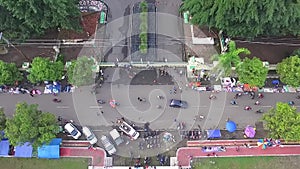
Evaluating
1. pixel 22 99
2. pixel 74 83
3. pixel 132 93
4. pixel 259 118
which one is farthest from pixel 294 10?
pixel 22 99

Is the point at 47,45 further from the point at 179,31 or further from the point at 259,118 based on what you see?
the point at 259,118

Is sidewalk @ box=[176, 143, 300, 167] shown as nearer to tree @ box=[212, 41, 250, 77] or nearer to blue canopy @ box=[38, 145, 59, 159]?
tree @ box=[212, 41, 250, 77]

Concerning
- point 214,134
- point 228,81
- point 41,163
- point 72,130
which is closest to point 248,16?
point 228,81

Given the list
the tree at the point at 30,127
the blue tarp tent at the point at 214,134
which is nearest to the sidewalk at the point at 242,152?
the blue tarp tent at the point at 214,134

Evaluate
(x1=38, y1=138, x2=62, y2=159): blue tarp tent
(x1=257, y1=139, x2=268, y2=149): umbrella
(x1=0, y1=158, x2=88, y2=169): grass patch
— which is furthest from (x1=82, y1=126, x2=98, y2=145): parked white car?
(x1=257, y1=139, x2=268, y2=149): umbrella

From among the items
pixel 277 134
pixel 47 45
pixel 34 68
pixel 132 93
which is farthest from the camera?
pixel 47 45

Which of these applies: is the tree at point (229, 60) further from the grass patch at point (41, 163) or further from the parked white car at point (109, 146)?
the grass patch at point (41, 163)

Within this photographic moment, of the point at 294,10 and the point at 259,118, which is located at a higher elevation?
the point at 294,10

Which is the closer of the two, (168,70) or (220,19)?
(220,19)
